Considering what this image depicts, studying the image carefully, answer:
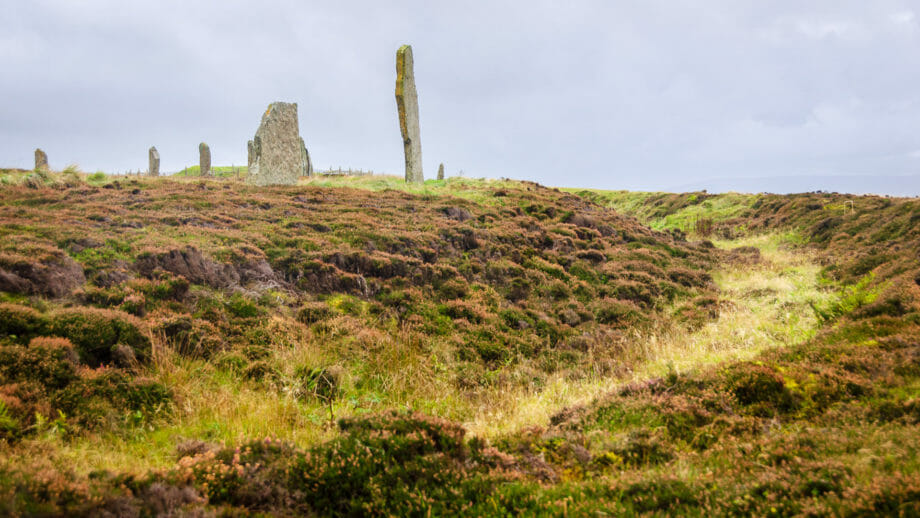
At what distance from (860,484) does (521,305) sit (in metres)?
8.73

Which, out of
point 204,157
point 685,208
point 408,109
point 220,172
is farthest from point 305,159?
point 685,208

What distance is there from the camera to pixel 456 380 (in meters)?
7.28

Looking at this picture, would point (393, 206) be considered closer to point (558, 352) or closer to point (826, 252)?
point (558, 352)

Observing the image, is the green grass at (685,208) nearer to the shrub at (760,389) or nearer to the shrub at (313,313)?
the shrub at (760,389)

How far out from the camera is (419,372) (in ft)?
23.2

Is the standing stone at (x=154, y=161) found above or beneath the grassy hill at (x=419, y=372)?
above

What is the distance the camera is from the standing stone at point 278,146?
20.8 m

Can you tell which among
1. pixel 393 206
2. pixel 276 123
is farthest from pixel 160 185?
pixel 393 206

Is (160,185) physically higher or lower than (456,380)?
higher

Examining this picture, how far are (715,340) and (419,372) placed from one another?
564cm

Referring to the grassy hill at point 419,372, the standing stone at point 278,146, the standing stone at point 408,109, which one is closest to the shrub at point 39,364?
the grassy hill at point 419,372

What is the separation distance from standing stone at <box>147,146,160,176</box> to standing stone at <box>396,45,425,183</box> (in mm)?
23965

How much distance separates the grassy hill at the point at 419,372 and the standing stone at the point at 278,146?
617 centimetres

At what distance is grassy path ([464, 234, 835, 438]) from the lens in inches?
227
